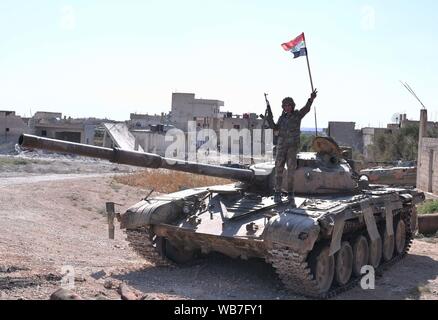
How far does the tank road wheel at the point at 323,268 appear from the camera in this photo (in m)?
8.89

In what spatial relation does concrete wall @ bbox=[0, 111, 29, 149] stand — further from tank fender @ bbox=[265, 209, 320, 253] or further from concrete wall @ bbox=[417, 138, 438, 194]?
tank fender @ bbox=[265, 209, 320, 253]

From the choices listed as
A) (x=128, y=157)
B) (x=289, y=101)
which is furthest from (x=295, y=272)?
(x=289, y=101)

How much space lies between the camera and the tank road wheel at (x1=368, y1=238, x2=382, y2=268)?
11.0m

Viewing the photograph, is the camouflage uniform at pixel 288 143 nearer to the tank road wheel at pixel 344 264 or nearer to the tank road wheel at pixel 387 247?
the tank road wheel at pixel 344 264

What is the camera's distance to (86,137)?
42406mm

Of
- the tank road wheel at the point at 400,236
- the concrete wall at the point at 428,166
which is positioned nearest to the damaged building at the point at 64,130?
the concrete wall at the point at 428,166

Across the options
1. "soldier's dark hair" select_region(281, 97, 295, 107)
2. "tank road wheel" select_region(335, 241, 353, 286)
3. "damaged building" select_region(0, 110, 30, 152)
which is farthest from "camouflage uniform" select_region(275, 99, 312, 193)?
"damaged building" select_region(0, 110, 30, 152)

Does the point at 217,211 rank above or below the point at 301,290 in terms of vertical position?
above

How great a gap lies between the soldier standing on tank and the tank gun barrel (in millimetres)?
597

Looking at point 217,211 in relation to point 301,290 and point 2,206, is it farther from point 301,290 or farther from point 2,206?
point 2,206

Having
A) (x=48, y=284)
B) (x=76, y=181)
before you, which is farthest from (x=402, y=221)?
(x=76, y=181)

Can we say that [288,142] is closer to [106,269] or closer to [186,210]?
[186,210]

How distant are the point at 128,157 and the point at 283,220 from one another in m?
2.40
